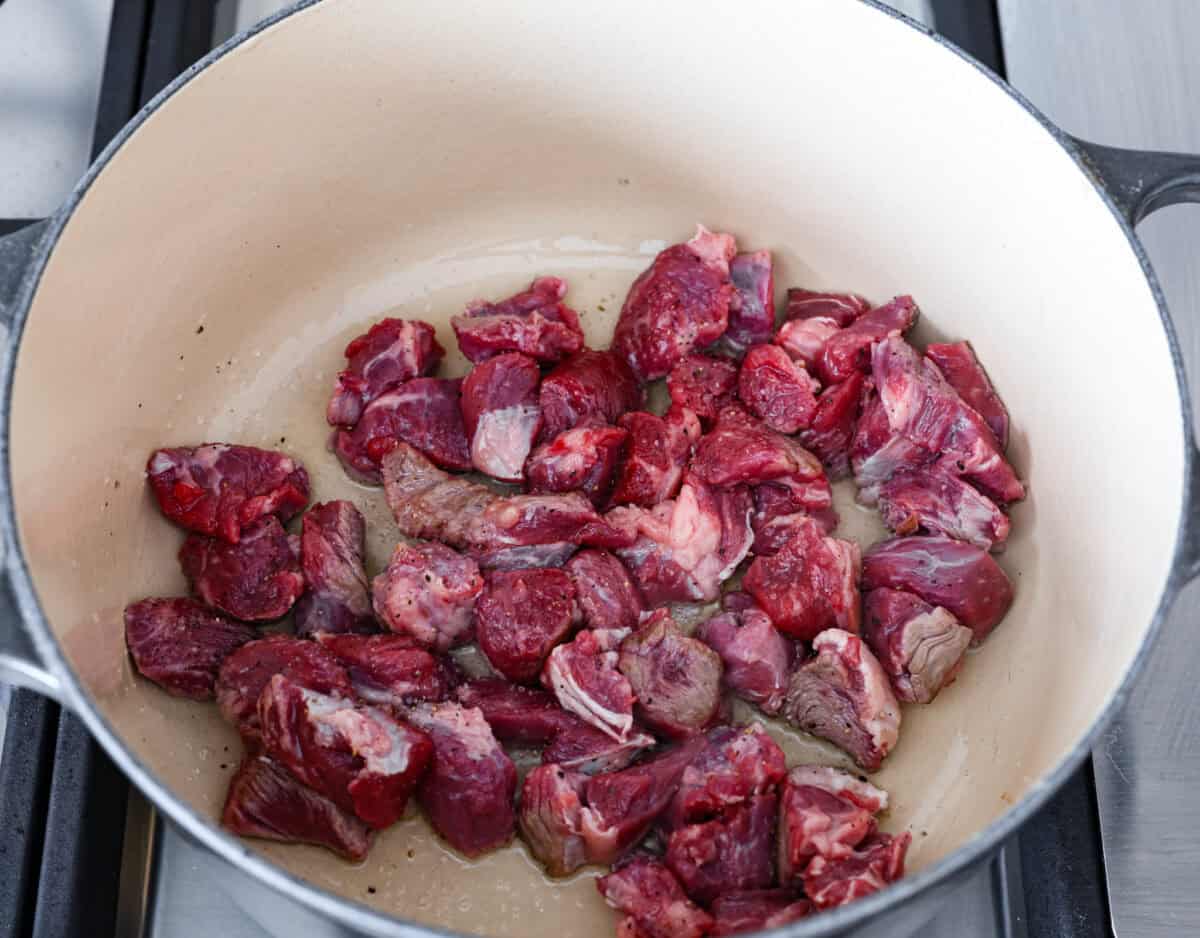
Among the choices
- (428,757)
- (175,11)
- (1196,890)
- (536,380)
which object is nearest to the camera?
(428,757)

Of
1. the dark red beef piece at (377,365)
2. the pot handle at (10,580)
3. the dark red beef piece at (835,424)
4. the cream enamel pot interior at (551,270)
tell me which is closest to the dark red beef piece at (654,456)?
the dark red beef piece at (835,424)

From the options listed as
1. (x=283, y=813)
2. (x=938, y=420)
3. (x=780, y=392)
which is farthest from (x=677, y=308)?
(x=283, y=813)

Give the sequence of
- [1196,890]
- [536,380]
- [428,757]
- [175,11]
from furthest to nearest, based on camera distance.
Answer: [175,11]
[536,380]
[1196,890]
[428,757]

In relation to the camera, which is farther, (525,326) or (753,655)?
(525,326)

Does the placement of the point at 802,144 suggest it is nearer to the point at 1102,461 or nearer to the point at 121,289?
the point at 1102,461

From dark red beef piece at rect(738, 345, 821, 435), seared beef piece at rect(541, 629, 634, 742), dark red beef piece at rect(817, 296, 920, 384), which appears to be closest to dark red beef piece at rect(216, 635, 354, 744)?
seared beef piece at rect(541, 629, 634, 742)

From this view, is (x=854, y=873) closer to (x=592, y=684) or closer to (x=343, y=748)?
(x=592, y=684)

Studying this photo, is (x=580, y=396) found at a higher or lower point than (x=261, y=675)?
higher

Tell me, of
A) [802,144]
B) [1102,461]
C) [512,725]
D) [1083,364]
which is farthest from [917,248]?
[512,725]
